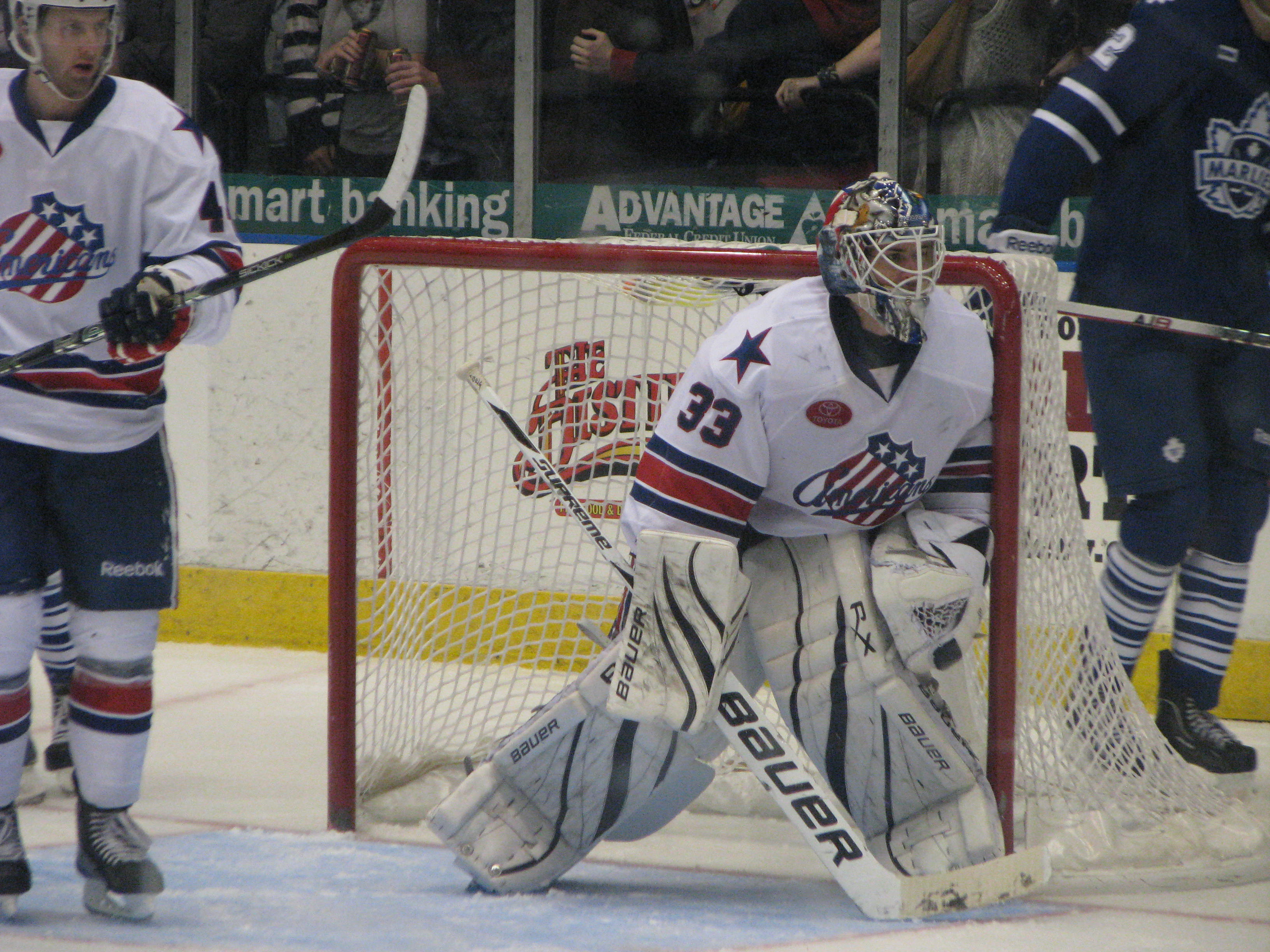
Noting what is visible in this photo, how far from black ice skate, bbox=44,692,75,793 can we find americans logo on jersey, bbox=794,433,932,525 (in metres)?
1.43

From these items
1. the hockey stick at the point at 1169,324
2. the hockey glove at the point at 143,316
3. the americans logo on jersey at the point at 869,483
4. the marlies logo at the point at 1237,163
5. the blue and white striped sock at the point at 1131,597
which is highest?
the marlies logo at the point at 1237,163

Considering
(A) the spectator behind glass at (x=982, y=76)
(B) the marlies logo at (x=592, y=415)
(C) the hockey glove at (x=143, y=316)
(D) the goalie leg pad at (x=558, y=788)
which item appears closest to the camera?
(C) the hockey glove at (x=143, y=316)

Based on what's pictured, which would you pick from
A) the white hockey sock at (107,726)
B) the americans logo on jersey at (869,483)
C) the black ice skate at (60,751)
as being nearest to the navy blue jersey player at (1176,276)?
the americans logo on jersey at (869,483)

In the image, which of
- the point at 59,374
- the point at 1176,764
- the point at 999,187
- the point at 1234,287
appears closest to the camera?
the point at 59,374

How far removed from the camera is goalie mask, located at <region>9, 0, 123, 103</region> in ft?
6.55

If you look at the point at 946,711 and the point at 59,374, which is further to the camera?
the point at 946,711

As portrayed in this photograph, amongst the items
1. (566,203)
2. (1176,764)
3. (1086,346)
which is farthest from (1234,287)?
(566,203)

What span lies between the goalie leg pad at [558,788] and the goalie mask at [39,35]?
0.99 metres

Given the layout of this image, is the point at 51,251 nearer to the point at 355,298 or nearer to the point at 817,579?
the point at 355,298

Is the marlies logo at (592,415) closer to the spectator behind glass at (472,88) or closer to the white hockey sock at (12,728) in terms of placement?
the white hockey sock at (12,728)

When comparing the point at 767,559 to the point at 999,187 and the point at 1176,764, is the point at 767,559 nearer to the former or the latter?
the point at 1176,764

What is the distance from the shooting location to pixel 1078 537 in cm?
237

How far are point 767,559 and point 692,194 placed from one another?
186 cm

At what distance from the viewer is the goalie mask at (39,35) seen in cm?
200
